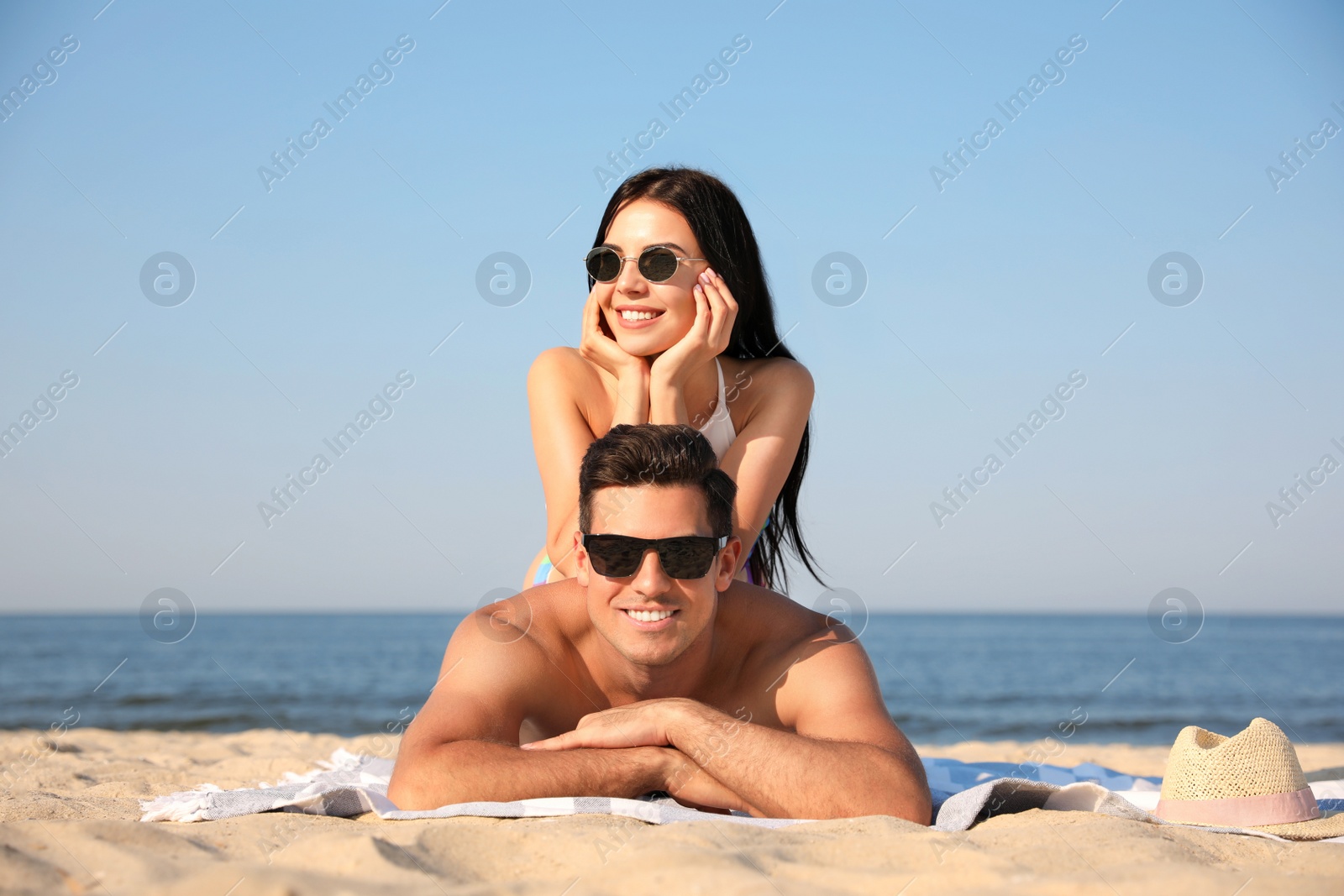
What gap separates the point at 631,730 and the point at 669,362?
6.18ft

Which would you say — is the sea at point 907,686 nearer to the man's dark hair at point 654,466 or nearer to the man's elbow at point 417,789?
the man's dark hair at point 654,466

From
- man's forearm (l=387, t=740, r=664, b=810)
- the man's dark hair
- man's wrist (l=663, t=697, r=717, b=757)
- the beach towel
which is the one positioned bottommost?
the beach towel

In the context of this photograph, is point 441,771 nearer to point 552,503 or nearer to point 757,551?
point 552,503

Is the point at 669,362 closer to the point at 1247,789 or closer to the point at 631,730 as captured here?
the point at 631,730

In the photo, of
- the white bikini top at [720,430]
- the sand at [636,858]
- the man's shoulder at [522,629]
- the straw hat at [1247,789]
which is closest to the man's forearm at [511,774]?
the sand at [636,858]

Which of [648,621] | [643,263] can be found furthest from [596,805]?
[643,263]

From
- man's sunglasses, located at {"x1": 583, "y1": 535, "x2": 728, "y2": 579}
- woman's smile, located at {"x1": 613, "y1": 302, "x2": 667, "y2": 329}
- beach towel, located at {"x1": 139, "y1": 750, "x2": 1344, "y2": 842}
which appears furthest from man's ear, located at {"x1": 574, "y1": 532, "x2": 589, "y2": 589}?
woman's smile, located at {"x1": 613, "y1": 302, "x2": 667, "y2": 329}

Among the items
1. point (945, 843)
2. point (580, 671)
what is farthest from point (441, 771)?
point (945, 843)

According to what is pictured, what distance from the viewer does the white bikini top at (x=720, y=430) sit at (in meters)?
4.92

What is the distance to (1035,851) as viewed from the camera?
2.57m

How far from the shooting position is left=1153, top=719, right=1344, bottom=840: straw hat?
390 cm

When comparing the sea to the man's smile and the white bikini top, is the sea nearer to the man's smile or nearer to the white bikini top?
the white bikini top

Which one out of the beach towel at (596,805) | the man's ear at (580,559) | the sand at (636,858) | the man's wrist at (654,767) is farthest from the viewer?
the man's ear at (580,559)

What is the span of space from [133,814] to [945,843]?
3115 mm
